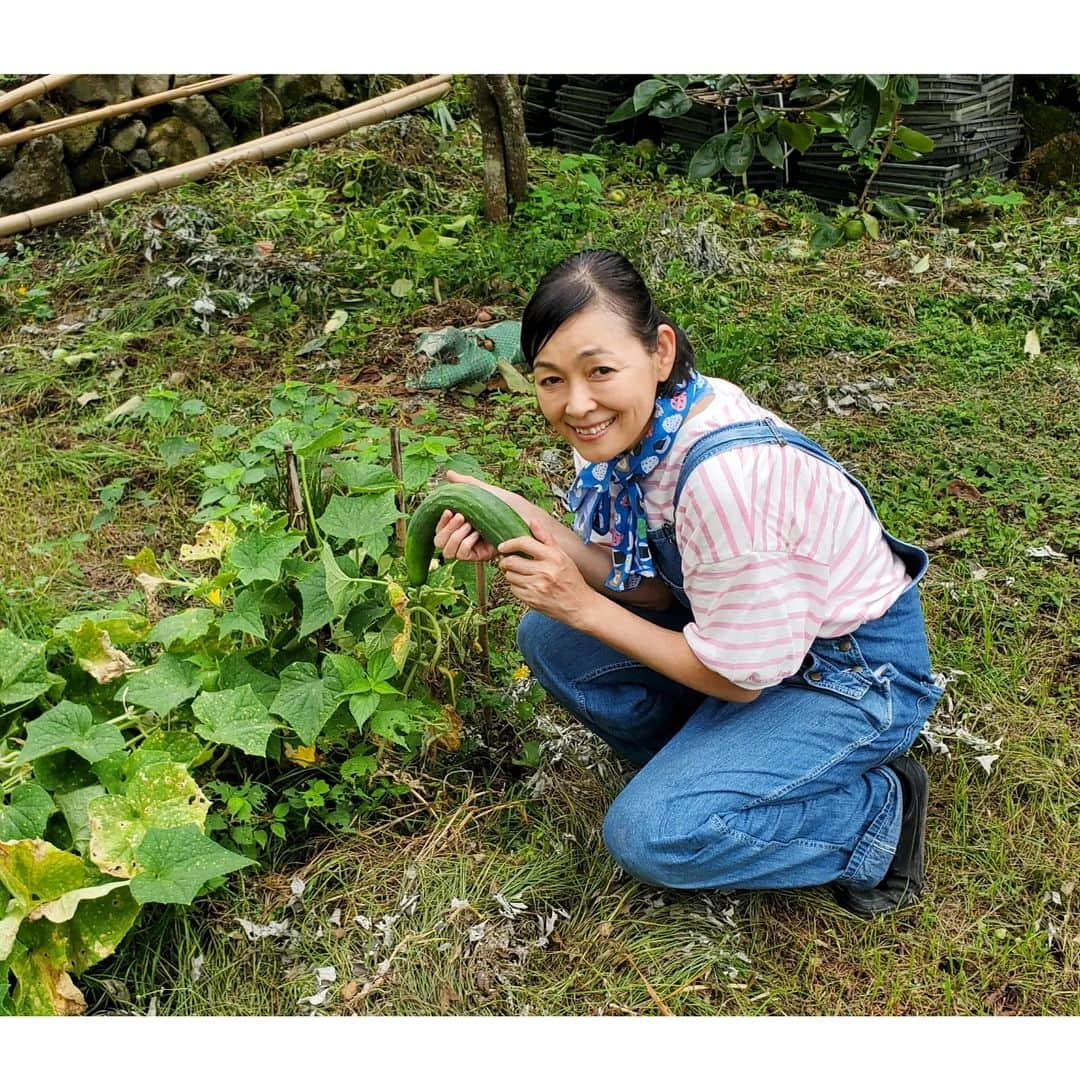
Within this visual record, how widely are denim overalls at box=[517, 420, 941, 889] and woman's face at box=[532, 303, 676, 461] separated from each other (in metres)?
0.17

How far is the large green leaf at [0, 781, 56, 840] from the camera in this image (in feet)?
7.81

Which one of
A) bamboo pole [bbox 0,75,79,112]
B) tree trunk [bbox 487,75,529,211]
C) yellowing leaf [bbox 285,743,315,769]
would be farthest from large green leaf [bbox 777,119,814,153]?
bamboo pole [bbox 0,75,79,112]

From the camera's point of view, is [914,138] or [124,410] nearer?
[914,138]

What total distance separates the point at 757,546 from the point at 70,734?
1476mm

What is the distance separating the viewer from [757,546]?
2213 millimetres

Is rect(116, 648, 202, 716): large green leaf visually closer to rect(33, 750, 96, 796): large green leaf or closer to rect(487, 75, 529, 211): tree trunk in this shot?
rect(33, 750, 96, 796): large green leaf

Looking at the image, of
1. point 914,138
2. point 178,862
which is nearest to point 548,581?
point 178,862

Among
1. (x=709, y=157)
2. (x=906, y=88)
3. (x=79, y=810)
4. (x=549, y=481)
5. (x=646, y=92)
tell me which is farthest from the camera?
(x=549, y=481)

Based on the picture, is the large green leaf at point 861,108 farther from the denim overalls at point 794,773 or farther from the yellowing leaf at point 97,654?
the yellowing leaf at point 97,654

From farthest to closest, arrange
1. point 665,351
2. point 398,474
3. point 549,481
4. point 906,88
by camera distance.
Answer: point 549,481 < point 906,88 < point 398,474 < point 665,351

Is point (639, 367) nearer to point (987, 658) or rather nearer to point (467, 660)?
point (467, 660)

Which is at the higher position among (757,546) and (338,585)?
(757,546)

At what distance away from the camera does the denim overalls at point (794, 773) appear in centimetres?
243

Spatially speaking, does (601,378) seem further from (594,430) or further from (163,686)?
(163,686)
